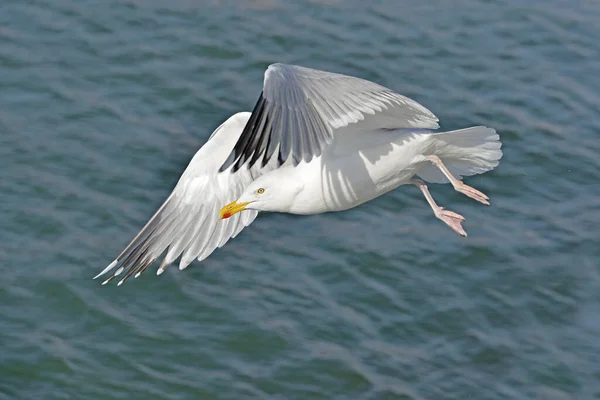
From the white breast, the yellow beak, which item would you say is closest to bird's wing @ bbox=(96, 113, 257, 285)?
the yellow beak

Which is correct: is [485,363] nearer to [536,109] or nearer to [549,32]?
[536,109]

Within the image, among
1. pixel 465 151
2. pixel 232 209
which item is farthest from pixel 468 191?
pixel 232 209

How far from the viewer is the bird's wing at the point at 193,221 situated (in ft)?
26.2

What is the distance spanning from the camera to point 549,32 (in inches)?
480

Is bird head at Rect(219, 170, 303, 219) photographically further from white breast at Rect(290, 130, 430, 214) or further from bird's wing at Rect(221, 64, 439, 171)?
bird's wing at Rect(221, 64, 439, 171)

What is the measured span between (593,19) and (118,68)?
4.84 metres

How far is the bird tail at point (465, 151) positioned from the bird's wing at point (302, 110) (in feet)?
1.70

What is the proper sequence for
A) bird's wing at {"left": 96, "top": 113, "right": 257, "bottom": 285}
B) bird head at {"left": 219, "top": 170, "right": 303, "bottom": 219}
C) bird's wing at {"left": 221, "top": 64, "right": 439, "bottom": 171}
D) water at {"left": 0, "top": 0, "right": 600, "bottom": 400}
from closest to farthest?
bird's wing at {"left": 221, "top": 64, "right": 439, "bottom": 171}, bird head at {"left": 219, "top": 170, "right": 303, "bottom": 219}, bird's wing at {"left": 96, "top": 113, "right": 257, "bottom": 285}, water at {"left": 0, "top": 0, "right": 600, "bottom": 400}

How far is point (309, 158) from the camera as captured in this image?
6.16m

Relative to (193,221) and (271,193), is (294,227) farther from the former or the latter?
(271,193)

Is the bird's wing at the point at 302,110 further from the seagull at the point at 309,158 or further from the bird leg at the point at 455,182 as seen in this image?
the bird leg at the point at 455,182

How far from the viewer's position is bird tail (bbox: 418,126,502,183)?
727 cm

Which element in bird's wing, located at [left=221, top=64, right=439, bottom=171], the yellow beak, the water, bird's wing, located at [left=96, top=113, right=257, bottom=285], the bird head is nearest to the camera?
bird's wing, located at [left=221, top=64, right=439, bottom=171]

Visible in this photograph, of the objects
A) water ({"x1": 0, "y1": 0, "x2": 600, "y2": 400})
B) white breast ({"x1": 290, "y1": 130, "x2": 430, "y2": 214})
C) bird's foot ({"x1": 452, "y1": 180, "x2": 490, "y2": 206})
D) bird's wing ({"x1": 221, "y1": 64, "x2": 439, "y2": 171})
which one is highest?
bird's wing ({"x1": 221, "y1": 64, "x2": 439, "y2": 171})
